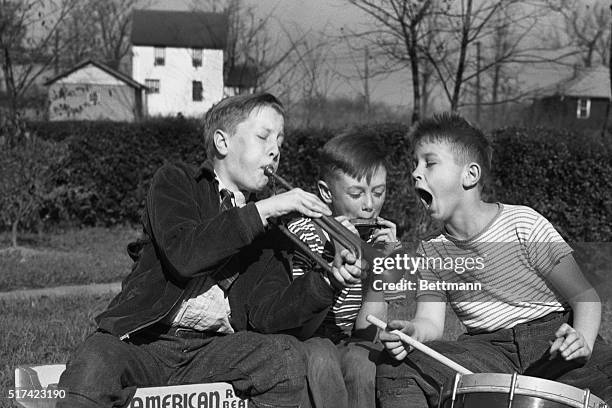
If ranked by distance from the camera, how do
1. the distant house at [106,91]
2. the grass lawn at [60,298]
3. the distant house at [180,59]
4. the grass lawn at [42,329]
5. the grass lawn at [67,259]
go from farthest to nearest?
the distant house at [106,91], the distant house at [180,59], the grass lawn at [67,259], the grass lawn at [42,329], the grass lawn at [60,298]

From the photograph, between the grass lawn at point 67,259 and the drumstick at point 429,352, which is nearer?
the drumstick at point 429,352

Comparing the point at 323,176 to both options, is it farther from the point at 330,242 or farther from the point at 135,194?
the point at 135,194

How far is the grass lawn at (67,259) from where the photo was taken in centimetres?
686

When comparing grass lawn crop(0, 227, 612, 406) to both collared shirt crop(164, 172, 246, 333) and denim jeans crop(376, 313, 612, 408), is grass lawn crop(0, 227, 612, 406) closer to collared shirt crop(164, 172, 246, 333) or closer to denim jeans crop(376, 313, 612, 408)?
denim jeans crop(376, 313, 612, 408)

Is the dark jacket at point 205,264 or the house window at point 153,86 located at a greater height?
the house window at point 153,86

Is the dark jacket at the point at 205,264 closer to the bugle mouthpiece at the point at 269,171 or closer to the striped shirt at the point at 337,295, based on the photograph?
the striped shirt at the point at 337,295

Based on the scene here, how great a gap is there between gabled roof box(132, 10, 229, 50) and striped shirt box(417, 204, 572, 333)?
8935 mm

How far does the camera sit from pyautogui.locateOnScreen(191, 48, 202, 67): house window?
12.7 meters

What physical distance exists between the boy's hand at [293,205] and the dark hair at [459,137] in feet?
1.80

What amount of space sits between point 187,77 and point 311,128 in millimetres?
7044

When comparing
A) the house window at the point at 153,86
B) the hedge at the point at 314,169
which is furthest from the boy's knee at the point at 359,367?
the house window at the point at 153,86

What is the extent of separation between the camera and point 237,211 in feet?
7.91

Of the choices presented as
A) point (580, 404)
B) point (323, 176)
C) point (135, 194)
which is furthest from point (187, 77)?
point (580, 404)
